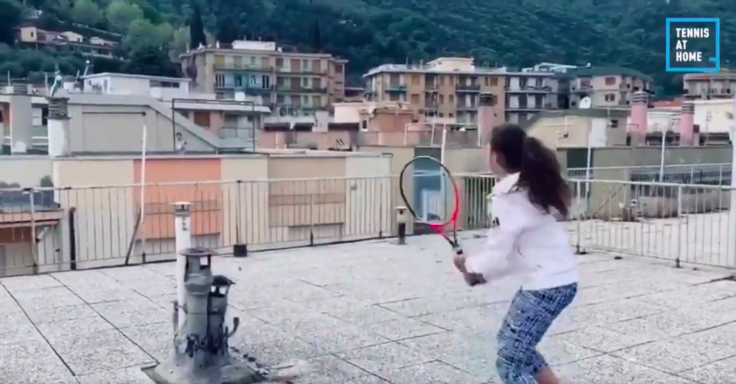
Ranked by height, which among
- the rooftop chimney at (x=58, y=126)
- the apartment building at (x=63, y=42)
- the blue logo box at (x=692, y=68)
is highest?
the apartment building at (x=63, y=42)

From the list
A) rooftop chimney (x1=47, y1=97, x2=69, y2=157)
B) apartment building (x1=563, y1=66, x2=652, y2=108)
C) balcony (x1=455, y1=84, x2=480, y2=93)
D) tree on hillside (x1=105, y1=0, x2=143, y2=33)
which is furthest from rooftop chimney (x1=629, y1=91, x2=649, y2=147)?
tree on hillside (x1=105, y1=0, x2=143, y2=33)

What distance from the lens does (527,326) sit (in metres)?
3.54

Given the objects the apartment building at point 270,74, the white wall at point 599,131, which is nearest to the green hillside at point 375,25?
the apartment building at point 270,74

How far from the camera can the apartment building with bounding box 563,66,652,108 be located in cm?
7088

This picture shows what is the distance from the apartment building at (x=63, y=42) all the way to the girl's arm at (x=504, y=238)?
281 feet

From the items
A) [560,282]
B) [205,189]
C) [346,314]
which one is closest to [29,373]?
[346,314]

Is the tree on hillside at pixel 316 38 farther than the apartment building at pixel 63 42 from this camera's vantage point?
Yes

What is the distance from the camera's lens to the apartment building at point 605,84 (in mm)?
70875

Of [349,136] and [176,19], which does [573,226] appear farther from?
[176,19]

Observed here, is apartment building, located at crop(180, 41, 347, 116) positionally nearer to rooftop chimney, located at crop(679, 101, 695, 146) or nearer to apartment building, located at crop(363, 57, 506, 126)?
apartment building, located at crop(363, 57, 506, 126)

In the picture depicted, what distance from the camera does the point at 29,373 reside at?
16.7 feet

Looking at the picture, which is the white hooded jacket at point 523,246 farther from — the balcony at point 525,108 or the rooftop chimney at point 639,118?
the balcony at point 525,108

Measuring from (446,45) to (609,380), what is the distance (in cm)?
10595

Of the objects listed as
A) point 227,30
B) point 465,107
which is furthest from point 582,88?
point 227,30
